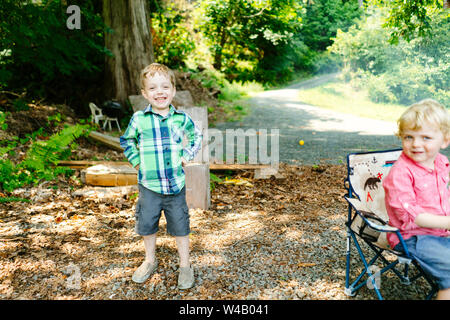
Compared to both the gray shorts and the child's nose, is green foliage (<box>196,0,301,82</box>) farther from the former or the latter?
the gray shorts

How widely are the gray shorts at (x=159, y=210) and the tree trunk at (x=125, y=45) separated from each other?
6.94 m

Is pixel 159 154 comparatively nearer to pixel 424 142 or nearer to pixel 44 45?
pixel 424 142

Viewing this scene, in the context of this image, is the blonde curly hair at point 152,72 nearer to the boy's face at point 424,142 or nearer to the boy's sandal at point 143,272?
the boy's sandal at point 143,272

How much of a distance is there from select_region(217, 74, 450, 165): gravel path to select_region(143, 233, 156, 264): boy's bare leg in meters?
4.14

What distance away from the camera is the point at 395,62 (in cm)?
844

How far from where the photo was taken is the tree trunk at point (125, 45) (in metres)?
8.29

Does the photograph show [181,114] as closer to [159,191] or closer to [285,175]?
[159,191]

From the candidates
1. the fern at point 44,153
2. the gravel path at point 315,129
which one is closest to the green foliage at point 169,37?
the gravel path at point 315,129

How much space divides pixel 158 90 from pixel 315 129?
7982 mm

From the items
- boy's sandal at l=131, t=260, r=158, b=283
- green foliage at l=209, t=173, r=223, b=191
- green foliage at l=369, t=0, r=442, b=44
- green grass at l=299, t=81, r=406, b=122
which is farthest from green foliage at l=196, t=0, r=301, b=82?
boy's sandal at l=131, t=260, r=158, b=283

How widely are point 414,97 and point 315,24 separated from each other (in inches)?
152
